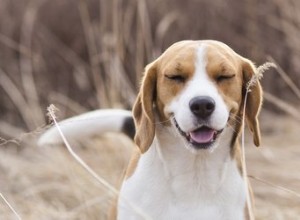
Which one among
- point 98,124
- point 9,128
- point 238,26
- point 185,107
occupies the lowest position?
point 9,128

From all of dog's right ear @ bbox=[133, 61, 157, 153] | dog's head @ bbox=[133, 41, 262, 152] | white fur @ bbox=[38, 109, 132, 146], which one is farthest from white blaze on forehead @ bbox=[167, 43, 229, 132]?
white fur @ bbox=[38, 109, 132, 146]

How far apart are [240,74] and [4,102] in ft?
19.4

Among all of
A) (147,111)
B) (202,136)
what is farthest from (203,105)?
(147,111)

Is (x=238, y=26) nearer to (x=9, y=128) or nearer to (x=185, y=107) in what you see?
(x=9, y=128)

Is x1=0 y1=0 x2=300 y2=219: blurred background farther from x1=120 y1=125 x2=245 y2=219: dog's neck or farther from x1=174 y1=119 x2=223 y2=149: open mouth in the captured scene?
x1=174 y1=119 x2=223 y2=149: open mouth

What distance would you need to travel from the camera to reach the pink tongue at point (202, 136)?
434 centimetres

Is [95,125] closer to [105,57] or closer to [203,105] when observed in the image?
[203,105]

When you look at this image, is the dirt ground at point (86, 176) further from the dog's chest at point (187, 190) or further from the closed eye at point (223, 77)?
the closed eye at point (223, 77)

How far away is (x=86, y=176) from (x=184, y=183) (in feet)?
6.06

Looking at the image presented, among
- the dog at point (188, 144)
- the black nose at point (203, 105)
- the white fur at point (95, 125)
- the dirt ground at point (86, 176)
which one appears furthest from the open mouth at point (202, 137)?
the dirt ground at point (86, 176)

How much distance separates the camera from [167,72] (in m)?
4.44

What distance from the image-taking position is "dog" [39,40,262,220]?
440 centimetres

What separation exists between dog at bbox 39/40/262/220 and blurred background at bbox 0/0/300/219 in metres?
2.62

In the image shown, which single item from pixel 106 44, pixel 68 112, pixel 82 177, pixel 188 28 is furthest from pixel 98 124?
pixel 188 28
